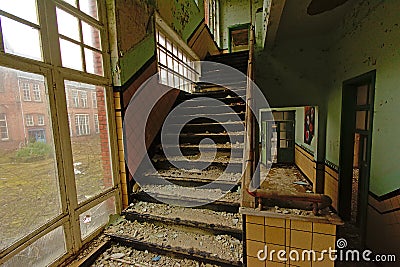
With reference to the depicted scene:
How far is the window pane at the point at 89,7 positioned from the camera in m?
1.87

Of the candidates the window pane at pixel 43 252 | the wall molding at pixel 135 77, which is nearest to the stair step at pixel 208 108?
the wall molding at pixel 135 77

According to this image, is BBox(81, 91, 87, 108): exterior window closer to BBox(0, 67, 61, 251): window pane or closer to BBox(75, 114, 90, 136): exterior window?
BBox(75, 114, 90, 136): exterior window

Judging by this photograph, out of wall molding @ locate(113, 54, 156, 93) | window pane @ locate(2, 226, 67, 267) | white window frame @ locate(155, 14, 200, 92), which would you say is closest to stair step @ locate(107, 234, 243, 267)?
window pane @ locate(2, 226, 67, 267)

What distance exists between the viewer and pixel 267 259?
1240mm

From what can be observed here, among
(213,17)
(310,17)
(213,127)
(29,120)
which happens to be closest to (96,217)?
(29,120)

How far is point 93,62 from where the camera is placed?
2.00 meters

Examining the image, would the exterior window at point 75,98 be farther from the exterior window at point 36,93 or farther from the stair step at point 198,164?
the stair step at point 198,164

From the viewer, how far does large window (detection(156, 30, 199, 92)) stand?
3.32 metres

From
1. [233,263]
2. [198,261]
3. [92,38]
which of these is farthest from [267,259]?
[92,38]

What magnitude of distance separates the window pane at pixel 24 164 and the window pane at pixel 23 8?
1.29ft

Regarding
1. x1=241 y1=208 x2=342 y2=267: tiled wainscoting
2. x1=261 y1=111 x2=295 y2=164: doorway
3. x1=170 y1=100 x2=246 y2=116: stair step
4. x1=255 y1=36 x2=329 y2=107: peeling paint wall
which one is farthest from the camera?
x1=261 y1=111 x2=295 y2=164: doorway

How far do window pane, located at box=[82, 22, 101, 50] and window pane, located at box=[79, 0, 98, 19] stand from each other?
12 centimetres

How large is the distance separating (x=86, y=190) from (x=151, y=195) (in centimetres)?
69

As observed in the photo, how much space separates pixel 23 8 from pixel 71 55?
419mm
